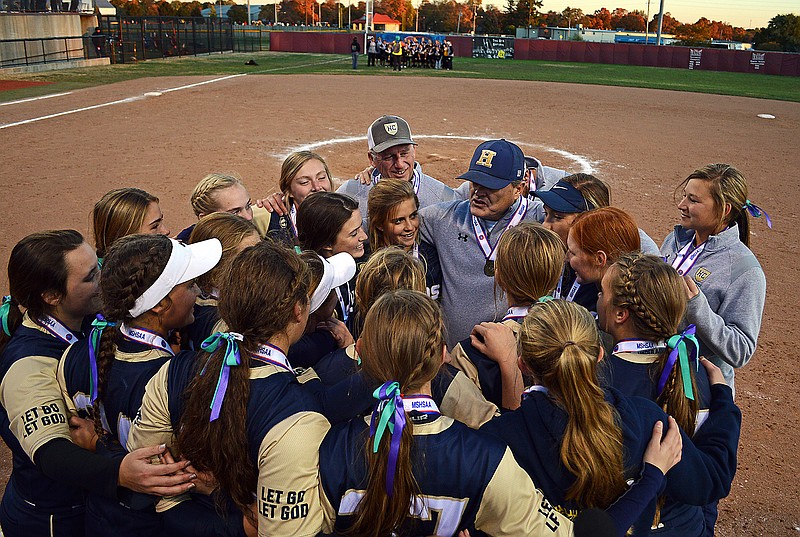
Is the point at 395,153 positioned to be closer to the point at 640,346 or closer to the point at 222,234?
the point at 222,234

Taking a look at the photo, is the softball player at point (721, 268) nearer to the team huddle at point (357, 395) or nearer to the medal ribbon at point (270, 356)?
the team huddle at point (357, 395)

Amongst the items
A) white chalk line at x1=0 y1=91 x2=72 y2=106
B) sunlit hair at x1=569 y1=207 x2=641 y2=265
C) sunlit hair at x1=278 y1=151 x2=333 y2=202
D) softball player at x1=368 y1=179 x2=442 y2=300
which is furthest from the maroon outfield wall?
sunlit hair at x1=569 y1=207 x2=641 y2=265

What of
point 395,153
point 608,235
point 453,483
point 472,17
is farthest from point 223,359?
point 472,17

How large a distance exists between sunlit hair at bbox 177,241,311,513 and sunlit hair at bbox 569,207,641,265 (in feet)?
5.52

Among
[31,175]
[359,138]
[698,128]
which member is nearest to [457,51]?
[698,128]

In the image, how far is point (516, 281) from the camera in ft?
10.3

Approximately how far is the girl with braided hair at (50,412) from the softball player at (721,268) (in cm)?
272

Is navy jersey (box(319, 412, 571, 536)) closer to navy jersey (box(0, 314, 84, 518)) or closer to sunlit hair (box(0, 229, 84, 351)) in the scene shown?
navy jersey (box(0, 314, 84, 518))

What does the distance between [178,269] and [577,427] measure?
69.0 inches

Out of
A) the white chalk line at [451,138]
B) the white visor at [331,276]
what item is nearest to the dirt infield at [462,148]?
the white chalk line at [451,138]

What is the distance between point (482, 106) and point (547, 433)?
21365 millimetres

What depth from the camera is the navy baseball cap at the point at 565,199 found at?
4.28 meters

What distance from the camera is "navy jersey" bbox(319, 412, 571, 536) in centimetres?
221

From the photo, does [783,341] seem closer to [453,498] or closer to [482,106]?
[453,498]
